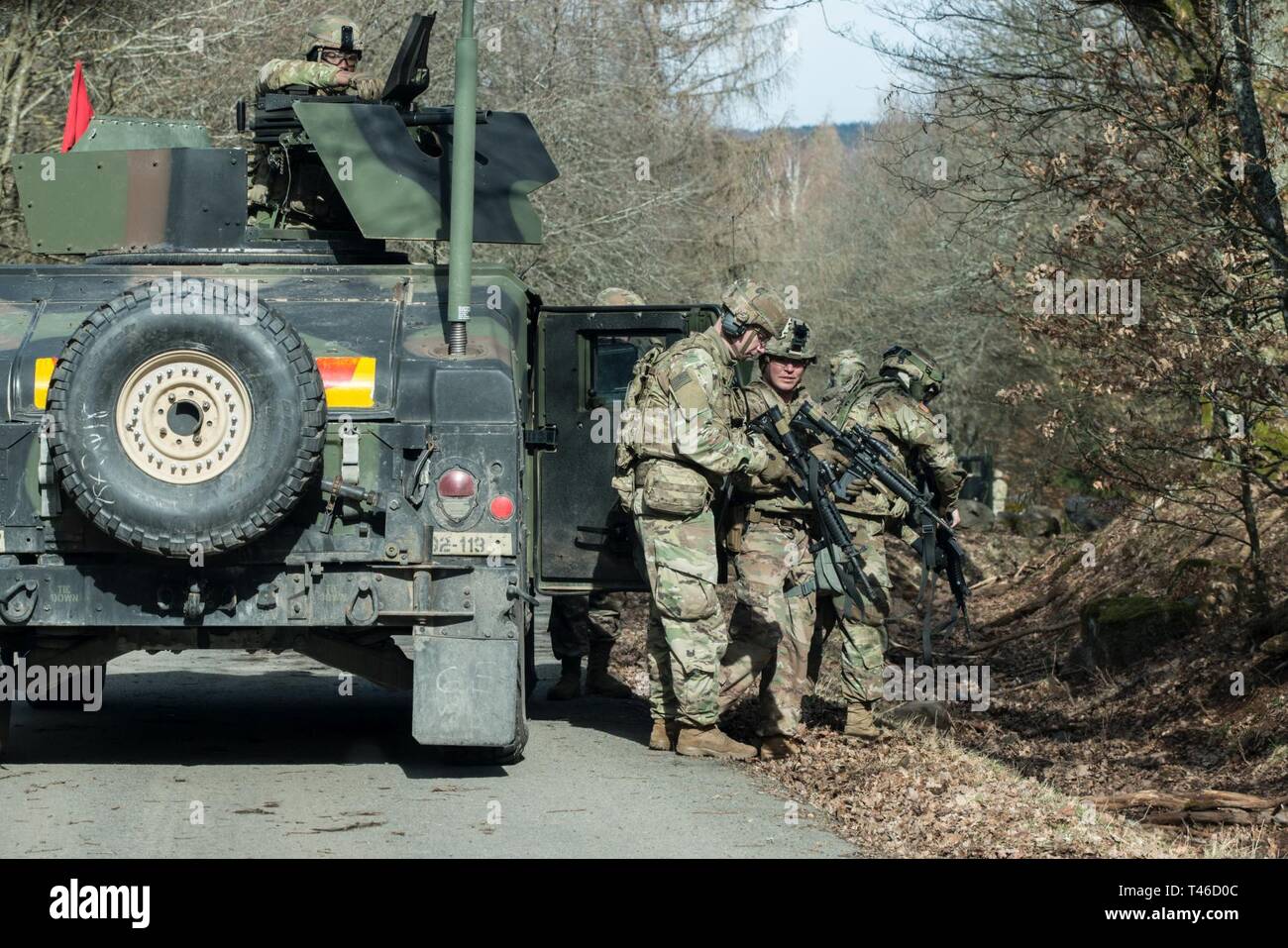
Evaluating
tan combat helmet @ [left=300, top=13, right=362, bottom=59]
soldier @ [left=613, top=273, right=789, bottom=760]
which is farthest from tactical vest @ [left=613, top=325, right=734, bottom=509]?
tan combat helmet @ [left=300, top=13, right=362, bottom=59]

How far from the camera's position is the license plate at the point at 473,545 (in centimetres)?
791

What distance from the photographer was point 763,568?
9258 mm

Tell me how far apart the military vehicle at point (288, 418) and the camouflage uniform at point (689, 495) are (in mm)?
647

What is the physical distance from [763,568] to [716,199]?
65.0 feet

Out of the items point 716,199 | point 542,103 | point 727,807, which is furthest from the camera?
point 716,199

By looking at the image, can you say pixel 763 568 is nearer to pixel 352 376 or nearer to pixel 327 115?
pixel 352 376

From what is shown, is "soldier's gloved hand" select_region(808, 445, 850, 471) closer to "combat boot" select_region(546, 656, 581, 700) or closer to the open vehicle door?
the open vehicle door

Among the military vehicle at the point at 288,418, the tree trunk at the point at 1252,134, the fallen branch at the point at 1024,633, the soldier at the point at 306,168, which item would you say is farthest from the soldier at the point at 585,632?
the fallen branch at the point at 1024,633

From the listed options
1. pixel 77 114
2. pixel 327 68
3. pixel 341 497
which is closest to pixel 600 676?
pixel 341 497

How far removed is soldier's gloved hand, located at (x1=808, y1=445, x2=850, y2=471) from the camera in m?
9.76

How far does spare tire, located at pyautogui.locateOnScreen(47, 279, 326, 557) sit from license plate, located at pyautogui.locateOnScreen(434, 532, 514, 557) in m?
0.68

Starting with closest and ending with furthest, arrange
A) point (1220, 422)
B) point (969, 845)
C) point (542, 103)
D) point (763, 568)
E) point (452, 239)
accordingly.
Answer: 1. point (969, 845)
2. point (452, 239)
3. point (763, 568)
4. point (1220, 422)
5. point (542, 103)

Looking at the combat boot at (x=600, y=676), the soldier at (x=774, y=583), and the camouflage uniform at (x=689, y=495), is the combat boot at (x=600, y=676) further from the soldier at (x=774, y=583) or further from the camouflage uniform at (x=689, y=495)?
the camouflage uniform at (x=689, y=495)

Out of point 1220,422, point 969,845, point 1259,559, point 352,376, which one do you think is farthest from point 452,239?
point 1259,559
